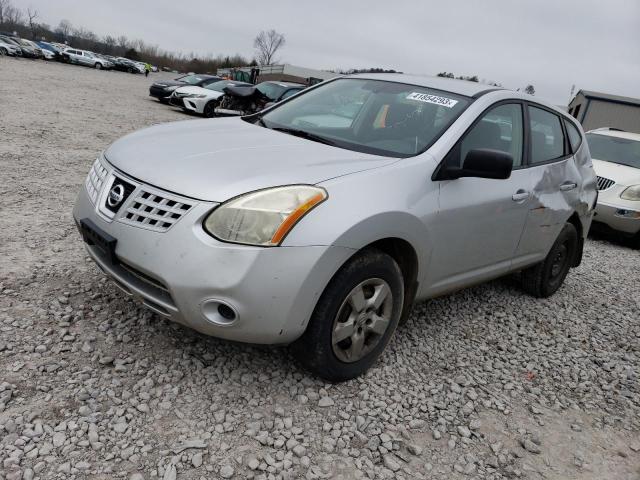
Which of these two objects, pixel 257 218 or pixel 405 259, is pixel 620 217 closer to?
pixel 405 259

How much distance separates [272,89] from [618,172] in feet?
31.9

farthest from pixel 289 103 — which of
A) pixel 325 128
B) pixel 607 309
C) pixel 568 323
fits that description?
pixel 607 309

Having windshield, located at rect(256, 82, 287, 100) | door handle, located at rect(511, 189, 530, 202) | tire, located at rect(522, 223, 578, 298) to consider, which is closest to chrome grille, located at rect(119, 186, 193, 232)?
door handle, located at rect(511, 189, 530, 202)

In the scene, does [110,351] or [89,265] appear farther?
[89,265]

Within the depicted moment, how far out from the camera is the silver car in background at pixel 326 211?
224cm

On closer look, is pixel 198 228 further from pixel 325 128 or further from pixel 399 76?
pixel 399 76

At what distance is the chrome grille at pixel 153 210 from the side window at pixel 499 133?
1659 mm

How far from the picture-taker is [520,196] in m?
3.48

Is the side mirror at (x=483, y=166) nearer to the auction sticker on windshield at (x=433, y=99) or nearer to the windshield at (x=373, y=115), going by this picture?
the windshield at (x=373, y=115)

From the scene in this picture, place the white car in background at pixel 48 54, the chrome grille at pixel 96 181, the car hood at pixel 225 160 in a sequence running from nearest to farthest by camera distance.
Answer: the car hood at pixel 225 160
the chrome grille at pixel 96 181
the white car in background at pixel 48 54

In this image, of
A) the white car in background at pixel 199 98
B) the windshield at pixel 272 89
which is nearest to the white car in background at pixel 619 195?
the windshield at pixel 272 89

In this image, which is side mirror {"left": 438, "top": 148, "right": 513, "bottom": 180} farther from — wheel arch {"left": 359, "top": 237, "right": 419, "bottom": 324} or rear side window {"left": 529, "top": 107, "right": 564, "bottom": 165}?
rear side window {"left": 529, "top": 107, "right": 564, "bottom": 165}

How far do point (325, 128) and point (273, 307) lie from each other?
4.89ft

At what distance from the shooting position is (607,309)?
4727 mm
